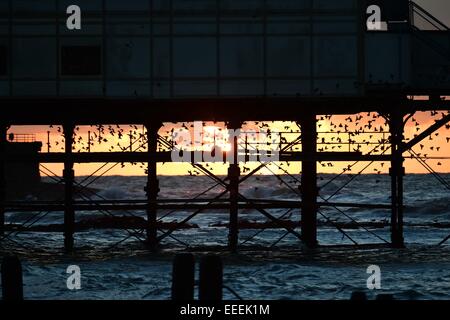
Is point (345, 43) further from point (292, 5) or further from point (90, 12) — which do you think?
point (90, 12)

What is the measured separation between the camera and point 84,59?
24.7 m

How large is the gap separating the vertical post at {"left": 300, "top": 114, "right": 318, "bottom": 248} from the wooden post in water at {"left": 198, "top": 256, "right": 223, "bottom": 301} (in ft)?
43.2

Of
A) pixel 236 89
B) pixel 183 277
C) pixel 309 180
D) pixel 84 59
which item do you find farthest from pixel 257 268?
pixel 183 277

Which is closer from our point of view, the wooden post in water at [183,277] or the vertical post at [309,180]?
the wooden post in water at [183,277]

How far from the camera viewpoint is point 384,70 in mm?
24969

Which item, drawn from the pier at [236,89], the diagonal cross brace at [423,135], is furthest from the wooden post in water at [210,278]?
the diagonal cross brace at [423,135]

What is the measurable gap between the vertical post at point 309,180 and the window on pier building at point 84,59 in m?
7.05

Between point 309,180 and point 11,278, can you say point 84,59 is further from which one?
point 11,278

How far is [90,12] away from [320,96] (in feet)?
21.5

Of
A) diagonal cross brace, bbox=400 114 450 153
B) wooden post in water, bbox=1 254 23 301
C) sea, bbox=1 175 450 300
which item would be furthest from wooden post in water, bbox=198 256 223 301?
diagonal cross brace, bbox=400 114 450 153

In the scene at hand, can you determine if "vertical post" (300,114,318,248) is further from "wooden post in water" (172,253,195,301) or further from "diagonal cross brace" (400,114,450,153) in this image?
"wooden post in water" (172,253,195,301)

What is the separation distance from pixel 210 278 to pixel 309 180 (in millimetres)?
15448

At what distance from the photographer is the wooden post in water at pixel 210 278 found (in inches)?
564

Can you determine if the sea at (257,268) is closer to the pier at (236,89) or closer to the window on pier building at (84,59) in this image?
the pier at (236,89)
